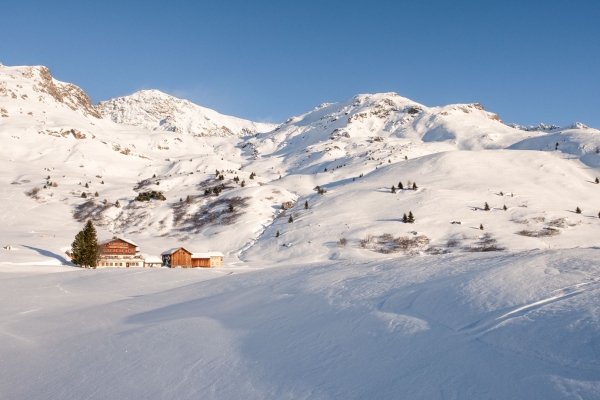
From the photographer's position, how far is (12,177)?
331ft

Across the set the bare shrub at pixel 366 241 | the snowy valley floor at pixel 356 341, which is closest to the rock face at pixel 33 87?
the bare shrub at pixel 366 241

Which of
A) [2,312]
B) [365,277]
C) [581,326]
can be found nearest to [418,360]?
[581,326]

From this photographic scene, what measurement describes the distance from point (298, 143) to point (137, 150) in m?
72.5

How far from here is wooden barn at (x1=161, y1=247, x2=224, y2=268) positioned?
5581 centimetres

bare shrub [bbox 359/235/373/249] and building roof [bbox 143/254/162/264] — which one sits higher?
bare shrub [bbox 359/235/373/249]

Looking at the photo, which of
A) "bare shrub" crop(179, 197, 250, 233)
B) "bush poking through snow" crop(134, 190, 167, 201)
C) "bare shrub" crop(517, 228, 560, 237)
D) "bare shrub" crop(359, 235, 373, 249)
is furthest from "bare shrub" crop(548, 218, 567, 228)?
"bush poking through snow" crop(134, 190, 167, 201)

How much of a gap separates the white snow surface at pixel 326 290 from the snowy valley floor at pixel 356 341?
48 mm

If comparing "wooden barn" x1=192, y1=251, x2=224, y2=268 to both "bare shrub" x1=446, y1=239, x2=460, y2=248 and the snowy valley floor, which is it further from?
the snowy valley floor

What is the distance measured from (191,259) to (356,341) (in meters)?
51.3

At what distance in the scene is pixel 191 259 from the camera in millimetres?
57031

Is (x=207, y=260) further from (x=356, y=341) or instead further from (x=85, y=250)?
(x=356, y=341)

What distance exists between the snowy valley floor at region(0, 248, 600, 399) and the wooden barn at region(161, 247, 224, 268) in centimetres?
3900

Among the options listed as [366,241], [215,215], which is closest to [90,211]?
[215,215]

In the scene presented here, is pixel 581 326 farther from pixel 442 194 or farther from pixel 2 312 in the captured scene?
pixel 442 194
